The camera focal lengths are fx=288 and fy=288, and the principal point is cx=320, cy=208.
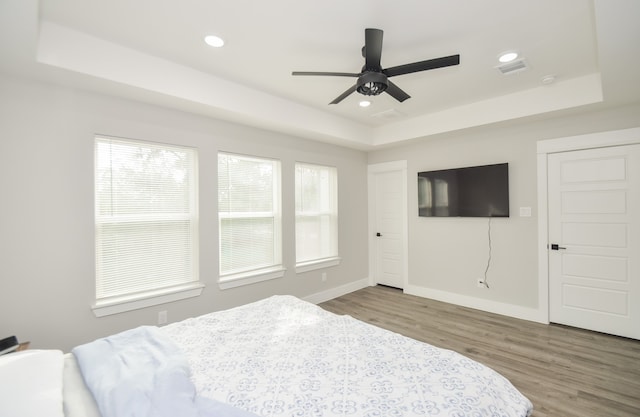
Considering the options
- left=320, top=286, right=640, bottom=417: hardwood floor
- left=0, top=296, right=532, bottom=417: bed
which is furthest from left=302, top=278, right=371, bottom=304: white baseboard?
left=0, top=296, right=532, bottom=417: bed

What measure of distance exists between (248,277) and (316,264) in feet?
3.71

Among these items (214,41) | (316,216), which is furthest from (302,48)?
(316,216)

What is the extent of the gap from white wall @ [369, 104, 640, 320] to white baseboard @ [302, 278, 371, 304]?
0.77 metres

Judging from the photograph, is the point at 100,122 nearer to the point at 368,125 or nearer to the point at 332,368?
the point at 332,368

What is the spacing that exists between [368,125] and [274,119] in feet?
5.81

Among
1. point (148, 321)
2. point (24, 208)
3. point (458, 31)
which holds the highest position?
point (458, 31)

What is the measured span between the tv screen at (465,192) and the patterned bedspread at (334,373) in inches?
111

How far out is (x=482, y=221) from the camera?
394 cm

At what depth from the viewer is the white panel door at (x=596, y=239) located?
298 centimetres

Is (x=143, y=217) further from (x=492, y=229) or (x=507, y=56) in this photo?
(x=492, y=229)

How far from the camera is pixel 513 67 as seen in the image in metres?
2.68

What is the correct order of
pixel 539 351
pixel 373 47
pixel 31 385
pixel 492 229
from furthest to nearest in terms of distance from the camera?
pixel 492 229 < pixel 539 351 < pixel 373 47 < pixel 31 385

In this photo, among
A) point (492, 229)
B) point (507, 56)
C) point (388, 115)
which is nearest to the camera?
point (507, 56)

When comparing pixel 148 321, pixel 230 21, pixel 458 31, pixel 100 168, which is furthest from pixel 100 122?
pixel 458 31
